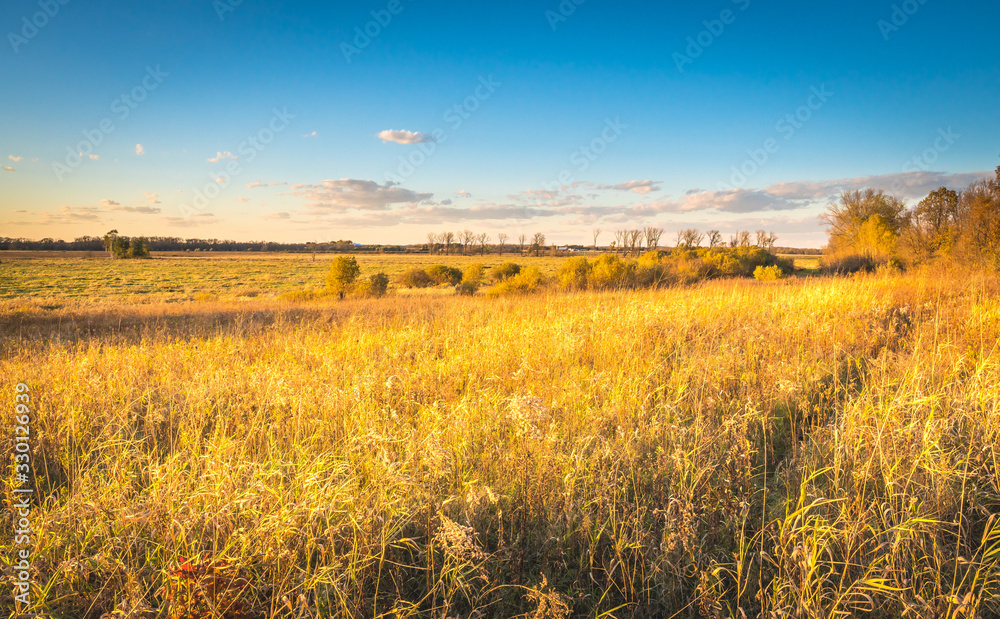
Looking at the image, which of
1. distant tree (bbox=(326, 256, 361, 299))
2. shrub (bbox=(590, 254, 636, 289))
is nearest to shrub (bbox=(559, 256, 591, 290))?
shrub (bbox=(590, 254, 636, 289))

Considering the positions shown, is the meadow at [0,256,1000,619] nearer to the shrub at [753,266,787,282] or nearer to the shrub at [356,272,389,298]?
the shrub at [753,266,787,282]

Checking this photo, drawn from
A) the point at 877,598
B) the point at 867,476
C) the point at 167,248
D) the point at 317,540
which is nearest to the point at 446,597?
the point at 317,540

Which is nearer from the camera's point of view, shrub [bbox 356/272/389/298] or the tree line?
the tree line

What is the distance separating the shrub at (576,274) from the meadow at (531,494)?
20.7 m

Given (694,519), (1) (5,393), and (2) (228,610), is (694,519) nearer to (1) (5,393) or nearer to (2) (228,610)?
Answer: (2) (228,610)

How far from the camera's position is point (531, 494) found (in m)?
2.64

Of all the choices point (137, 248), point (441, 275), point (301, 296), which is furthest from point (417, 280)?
point (137, 248)

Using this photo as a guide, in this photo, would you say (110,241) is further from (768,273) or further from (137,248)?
(768,273)

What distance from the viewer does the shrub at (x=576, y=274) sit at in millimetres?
25969

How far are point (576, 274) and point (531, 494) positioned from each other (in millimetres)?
24727

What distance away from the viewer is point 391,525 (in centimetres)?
238

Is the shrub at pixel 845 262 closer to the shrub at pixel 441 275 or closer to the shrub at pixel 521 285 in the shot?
the shrub at pixel 521 285

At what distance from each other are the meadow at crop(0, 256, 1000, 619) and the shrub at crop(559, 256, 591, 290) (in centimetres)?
2074

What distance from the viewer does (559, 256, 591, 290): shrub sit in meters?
26.0
